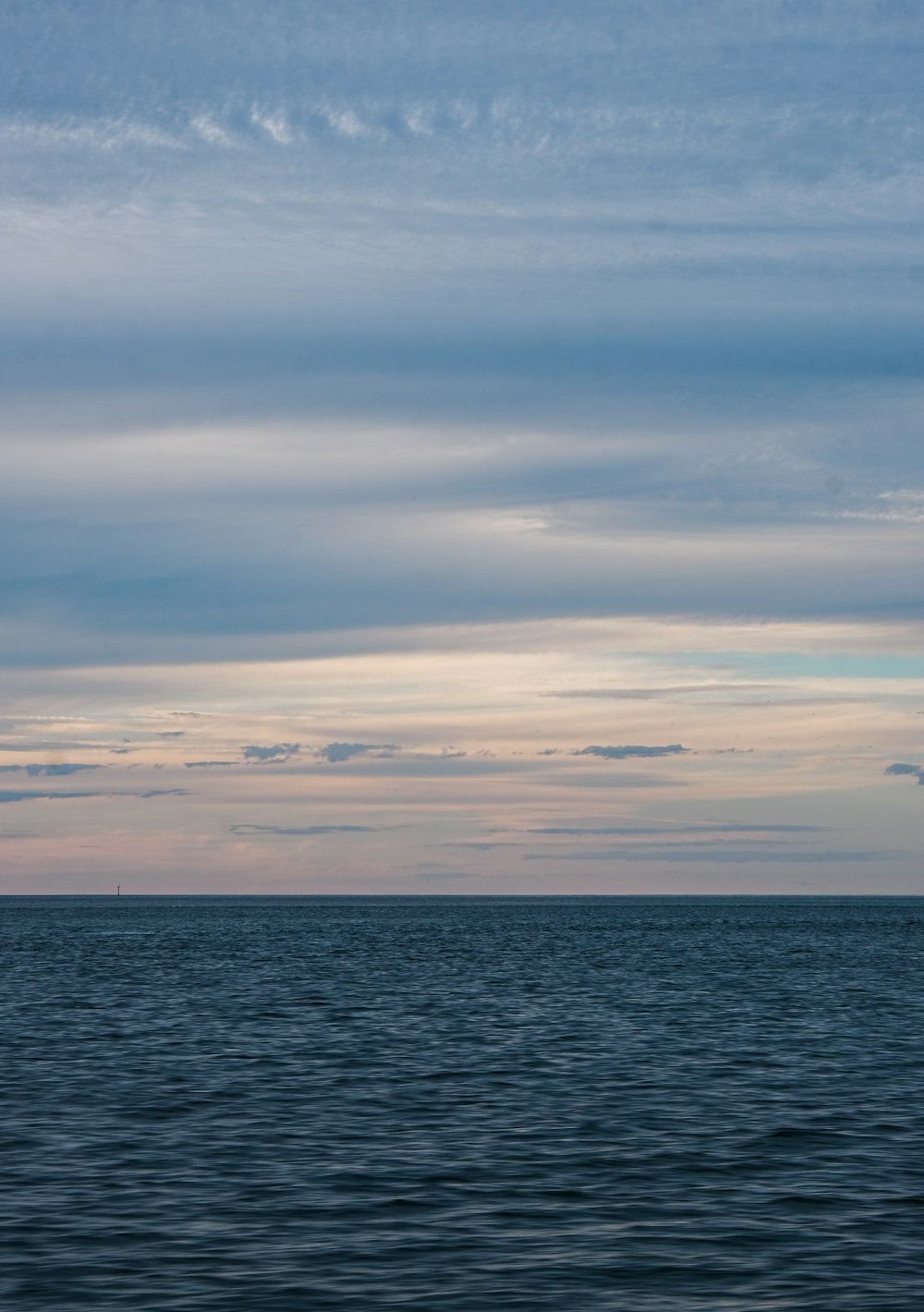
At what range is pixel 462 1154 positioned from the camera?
1192 inches

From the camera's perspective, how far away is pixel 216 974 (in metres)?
87.9

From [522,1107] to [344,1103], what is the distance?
4373 mm

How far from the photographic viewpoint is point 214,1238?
77.2 ft

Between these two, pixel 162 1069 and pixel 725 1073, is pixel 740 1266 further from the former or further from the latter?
pixel 162 1069

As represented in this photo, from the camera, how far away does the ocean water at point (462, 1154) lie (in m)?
21.4

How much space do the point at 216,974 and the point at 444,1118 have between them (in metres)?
55.8

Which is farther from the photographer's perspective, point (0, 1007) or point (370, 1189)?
point (0, 1007)

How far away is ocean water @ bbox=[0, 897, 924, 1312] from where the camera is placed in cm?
2141

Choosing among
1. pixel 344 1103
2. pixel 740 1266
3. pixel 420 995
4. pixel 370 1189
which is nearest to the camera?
pixel 740 1266

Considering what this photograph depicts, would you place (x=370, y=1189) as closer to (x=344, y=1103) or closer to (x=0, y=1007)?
(x=344, y=1103)

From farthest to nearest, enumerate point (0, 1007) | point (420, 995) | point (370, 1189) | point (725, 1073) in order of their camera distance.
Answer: point (420, 995)
point (0, 1007)
point (725, 1073)
point (370, 1189)

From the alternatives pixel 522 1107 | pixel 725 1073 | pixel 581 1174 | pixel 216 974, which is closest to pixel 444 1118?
pixel 522 1107

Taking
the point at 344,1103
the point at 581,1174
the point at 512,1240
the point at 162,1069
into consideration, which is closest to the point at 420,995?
the point at 162,1069

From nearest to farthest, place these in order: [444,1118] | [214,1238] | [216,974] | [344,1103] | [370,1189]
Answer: [214,1238] < [370,1189] < [444,1118] < [344,1103] < [216,974]
